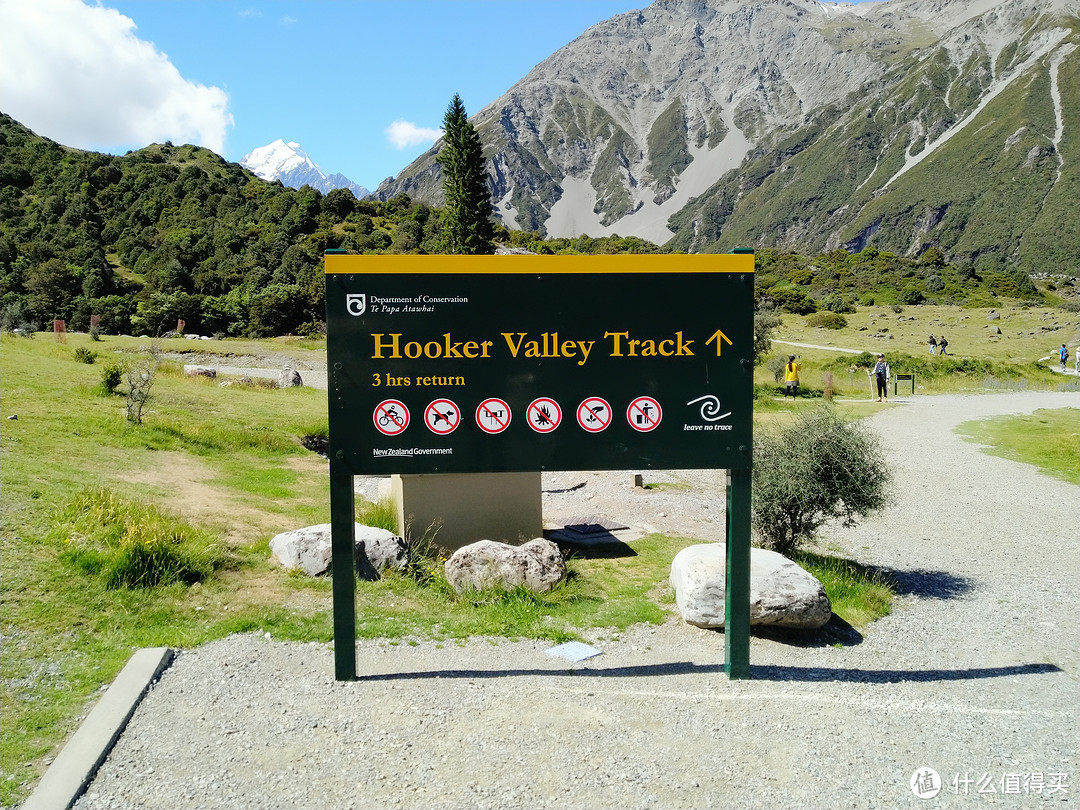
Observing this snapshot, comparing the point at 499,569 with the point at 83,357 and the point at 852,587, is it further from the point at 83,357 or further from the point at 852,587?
the point at 83,357

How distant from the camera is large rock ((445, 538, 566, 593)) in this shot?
742 centimetres

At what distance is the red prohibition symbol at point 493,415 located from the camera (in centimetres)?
557

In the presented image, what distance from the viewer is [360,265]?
544 centimetres

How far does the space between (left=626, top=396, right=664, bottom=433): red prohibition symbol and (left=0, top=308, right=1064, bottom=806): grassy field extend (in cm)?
207

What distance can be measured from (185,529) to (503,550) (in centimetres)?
315

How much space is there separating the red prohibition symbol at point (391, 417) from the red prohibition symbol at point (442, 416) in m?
0.15

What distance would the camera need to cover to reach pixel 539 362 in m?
5.61

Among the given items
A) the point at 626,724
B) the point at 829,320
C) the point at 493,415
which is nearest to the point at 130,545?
the point at 493,415

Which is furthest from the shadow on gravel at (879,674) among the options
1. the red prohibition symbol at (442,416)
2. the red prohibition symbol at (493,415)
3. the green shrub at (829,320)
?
the green shrub at (829,320)

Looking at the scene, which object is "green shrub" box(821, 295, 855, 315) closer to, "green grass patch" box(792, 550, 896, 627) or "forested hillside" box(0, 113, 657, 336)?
"forested hillside" box(0, 113, 657, 336)

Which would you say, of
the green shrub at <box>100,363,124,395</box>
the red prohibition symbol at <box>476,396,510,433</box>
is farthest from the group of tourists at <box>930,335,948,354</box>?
the red prohibition symbol at <box>476,396,510,433</box>

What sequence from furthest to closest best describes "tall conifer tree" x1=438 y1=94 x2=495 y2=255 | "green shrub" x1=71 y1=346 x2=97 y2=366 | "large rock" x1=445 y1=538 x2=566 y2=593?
"tall conifer tree" x1=438 y1=94 x2=495 y2=255 < "green shrub" x1=71 y1=346 x2=97 y2=366 < "large rock" x1=445 y1=538 x2=566 y2=593

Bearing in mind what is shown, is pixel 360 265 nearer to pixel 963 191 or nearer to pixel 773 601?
pixel 773 601

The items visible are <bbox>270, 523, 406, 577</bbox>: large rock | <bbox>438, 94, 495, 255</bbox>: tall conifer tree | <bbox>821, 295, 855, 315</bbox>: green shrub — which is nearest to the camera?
<bbox>270, 523, 406, 577</bbox>: large rock
